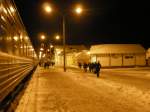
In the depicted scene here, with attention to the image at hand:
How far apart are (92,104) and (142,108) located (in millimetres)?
1900

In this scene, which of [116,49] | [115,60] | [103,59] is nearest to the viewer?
[103,59]

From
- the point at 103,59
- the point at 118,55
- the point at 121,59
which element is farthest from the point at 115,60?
the point at 103,59

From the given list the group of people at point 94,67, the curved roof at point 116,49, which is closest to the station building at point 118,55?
the curved roof at point 116,49

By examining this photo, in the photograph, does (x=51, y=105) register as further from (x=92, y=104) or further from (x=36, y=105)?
(x=92, y=104)

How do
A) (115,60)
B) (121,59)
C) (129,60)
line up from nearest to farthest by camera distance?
1. (115,60)
2. (121,59)
3. (129,60)

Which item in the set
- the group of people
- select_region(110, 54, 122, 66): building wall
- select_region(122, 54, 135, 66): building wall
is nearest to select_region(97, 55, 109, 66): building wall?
select_region(110, 54, 122, 66): building wall

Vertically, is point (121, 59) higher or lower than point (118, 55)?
lower

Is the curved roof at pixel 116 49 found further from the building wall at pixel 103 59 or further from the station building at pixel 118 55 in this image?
the building wall at pixel 103 59

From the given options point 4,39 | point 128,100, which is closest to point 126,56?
point 128,100

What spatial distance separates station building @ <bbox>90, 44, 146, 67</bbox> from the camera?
1836 inches

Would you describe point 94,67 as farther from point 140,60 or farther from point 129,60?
point 140,60

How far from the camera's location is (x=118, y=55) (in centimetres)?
4788

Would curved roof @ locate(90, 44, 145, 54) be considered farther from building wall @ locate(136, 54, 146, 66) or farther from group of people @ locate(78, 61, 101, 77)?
group of people @ locate(78, 61, 101, 77)

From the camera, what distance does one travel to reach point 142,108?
30.1ft
